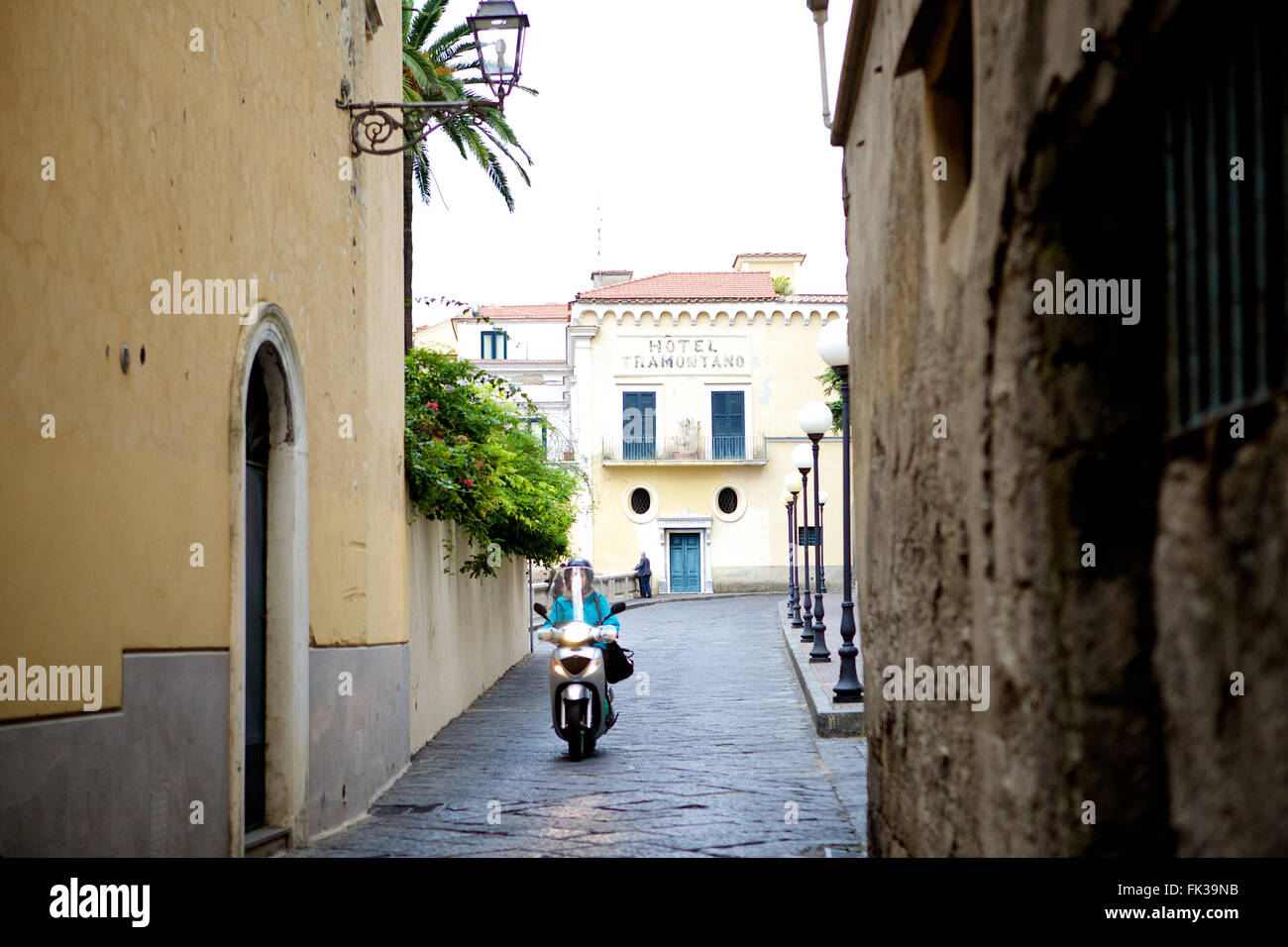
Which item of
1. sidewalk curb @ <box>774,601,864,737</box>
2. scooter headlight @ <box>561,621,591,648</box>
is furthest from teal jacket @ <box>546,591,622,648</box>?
sidewalk curb @ <box>774,601,864,737</box>

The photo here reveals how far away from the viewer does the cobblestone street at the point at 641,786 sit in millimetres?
7168

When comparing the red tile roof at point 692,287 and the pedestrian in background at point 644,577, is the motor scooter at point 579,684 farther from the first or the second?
the red tile roof at point 692,287

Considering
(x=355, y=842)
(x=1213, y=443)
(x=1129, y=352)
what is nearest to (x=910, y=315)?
(x=1129, y=352)

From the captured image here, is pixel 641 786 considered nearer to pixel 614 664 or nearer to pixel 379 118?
pixel 614 664

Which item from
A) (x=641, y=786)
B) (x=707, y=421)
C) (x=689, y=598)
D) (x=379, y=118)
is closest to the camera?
(x=641, y=786)

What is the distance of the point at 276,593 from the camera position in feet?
24.2

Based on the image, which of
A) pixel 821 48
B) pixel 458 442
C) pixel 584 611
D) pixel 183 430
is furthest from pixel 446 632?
pixel 183 430

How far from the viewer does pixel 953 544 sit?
13.3 ft

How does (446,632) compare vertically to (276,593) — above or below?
below

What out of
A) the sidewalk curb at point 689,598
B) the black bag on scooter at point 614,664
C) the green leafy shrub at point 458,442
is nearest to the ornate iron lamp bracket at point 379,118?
the green leafy shrub at point 458,442

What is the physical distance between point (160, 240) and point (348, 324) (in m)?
3.85

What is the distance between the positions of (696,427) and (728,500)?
8.34ft

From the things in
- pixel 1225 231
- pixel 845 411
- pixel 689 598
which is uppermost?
pixel 845 411

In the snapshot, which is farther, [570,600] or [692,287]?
[692,287]
